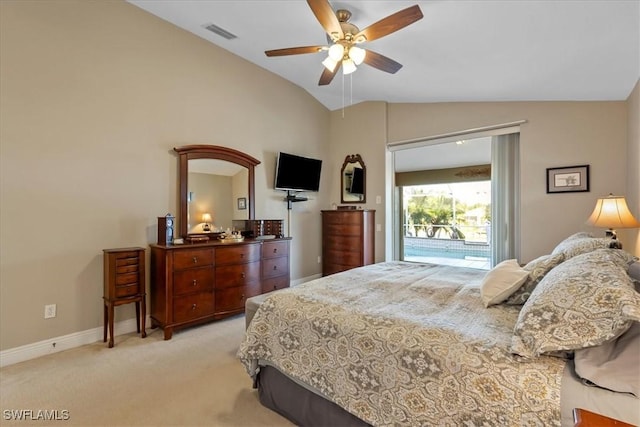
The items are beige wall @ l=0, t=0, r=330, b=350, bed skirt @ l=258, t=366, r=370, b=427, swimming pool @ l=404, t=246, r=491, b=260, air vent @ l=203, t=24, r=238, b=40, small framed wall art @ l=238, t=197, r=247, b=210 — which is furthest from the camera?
swimming pool @ l=404, t=246, r=491, b=260

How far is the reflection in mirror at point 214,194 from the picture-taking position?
12.1 feet

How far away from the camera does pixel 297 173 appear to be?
4887 mm

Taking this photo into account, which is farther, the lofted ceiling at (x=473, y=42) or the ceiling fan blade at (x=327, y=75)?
the ceiling fan blade at (x=327, y=75)

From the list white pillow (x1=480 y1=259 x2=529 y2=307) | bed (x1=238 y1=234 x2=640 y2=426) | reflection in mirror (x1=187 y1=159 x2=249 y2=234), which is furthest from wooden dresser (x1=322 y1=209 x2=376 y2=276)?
white pillow (x1=480 y1=259 x2=529 y2=307)

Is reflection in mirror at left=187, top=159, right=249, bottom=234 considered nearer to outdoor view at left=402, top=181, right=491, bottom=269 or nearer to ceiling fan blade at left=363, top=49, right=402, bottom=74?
ceiling fan blade at left=363, top=49, right=402, bottom=74

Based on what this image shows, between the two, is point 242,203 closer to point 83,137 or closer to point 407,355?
point 83,137

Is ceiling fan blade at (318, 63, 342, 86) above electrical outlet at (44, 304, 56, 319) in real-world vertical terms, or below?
above

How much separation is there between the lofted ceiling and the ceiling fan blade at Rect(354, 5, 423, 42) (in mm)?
307

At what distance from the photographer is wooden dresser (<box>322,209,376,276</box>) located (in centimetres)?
485

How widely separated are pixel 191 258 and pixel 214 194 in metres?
1.04

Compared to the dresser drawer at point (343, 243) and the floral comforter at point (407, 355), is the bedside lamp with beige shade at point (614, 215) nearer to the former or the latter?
the floral comforter at point (407, 355)

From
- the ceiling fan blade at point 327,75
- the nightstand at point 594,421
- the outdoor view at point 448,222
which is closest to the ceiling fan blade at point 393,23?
the ceiling fan blade at point 327,75

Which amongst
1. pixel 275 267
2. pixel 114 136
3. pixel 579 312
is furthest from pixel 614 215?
pixel 114 136

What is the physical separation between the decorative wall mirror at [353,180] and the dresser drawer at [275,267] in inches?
69.2
